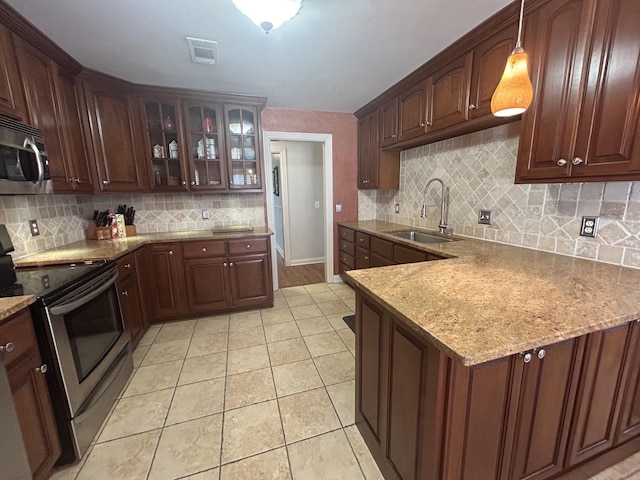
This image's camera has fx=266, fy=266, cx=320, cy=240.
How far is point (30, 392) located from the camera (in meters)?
1.14

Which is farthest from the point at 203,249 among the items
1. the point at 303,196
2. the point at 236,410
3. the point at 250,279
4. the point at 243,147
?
the point at 303,196

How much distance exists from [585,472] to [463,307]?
109 cm

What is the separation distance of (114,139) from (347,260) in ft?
9.53

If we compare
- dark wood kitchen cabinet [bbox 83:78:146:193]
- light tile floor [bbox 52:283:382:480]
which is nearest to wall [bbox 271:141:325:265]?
dark wood kitchen cabinet [bbox 83:78:146:193]

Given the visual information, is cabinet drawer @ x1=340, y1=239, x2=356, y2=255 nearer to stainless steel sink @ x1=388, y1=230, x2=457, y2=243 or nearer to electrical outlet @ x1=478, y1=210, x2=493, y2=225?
stainless steel sink @ x1=388, y1=230, x2=457, y2=243

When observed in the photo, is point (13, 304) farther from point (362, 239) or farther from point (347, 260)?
point (347, 260)

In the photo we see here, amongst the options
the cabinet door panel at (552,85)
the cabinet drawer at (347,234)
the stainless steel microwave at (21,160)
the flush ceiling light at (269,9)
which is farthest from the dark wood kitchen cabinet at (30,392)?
the cabinet drawer at (347,234)

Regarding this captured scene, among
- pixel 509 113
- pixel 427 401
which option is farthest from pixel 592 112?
pixel 427 401

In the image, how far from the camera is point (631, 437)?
1.24 metres

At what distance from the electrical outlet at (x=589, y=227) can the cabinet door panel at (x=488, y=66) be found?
2.93 ft

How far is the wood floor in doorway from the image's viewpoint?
3986 millimetres

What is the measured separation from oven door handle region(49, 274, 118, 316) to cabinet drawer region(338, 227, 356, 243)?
2.50m

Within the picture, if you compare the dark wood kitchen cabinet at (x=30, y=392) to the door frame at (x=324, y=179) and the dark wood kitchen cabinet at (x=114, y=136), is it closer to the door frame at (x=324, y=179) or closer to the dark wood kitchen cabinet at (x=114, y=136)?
the dark wood kitchen cabinet at (x=114, y=136)

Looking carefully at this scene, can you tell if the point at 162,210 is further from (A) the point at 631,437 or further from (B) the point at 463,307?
(A) the point at 631,437
